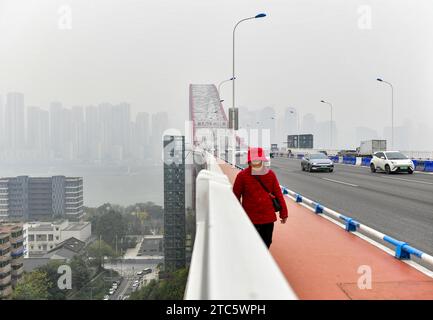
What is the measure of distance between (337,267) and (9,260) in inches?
1382

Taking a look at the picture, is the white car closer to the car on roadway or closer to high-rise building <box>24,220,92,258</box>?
the car on roadway

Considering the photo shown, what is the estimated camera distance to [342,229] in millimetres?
8219

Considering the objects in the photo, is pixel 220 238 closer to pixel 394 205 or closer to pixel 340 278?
pixel 340 278

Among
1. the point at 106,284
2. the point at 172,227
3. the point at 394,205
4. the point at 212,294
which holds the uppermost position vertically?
the point at 212,294

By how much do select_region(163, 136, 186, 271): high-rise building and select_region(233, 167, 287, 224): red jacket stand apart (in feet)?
50.3

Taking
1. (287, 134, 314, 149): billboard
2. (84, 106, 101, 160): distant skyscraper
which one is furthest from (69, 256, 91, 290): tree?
(287, 134, 314, 149): billboard

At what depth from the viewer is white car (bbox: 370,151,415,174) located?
2444 centimetres

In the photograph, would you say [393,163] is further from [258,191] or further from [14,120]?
[14,120]

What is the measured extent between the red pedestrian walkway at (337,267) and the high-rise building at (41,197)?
164 ft

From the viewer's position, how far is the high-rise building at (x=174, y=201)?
22.2 metres

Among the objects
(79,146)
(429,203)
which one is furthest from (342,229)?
(79,146)

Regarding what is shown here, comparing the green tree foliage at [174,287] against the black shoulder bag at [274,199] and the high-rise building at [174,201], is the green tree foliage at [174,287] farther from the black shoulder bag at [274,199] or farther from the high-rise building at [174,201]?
the black shoulder bag at [274,199]

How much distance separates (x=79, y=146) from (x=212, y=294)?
6280cm

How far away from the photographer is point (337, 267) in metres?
5.43
